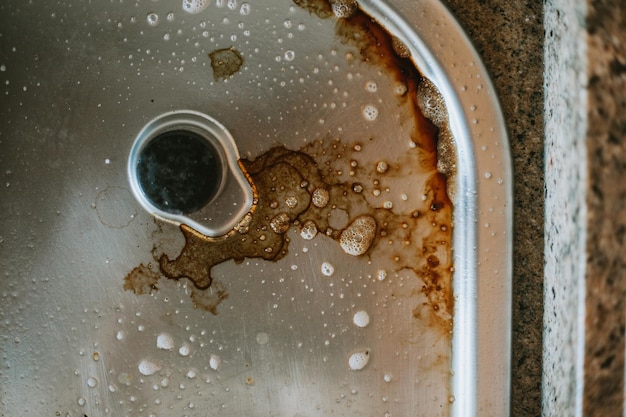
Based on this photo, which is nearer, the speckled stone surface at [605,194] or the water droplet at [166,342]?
the speckled stone surface at [605,194]

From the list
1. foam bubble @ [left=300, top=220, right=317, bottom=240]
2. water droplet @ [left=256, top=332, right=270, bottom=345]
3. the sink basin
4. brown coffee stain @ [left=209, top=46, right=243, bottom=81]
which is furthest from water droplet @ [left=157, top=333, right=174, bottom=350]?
brown coffee stain @ [left=209, top=46, right=243, bottom=81]

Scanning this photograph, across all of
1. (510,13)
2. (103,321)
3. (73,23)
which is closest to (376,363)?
(103,321)

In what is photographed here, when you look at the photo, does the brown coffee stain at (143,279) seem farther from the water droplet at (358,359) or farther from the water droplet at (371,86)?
the water droplet at (371,86)

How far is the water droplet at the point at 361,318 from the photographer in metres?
0.72

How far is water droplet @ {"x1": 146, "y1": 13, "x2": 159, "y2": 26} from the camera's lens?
27.6 inches

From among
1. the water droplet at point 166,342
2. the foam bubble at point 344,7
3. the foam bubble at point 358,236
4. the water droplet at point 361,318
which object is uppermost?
the foam bubble at point 344,7

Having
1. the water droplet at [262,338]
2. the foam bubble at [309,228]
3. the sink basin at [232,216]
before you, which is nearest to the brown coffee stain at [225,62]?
the sink basin at [232,216]

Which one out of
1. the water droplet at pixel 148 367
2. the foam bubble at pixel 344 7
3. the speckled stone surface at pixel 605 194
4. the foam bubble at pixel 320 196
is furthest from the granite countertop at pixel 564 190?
the water droplet at pixel 148 367

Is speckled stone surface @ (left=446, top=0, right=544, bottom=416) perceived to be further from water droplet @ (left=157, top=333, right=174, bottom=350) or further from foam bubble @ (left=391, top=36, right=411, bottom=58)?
water droplet @ (left=157, top=333, right=174, bottom=350)

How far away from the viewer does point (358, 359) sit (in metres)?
0.72

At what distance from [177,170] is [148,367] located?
11.8 inches

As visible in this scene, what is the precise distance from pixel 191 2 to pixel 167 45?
0.23ft

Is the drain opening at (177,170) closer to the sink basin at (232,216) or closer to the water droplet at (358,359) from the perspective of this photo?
the sink basin at (232,216)

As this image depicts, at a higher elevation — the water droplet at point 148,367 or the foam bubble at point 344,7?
the foam bubble at point 344,7
